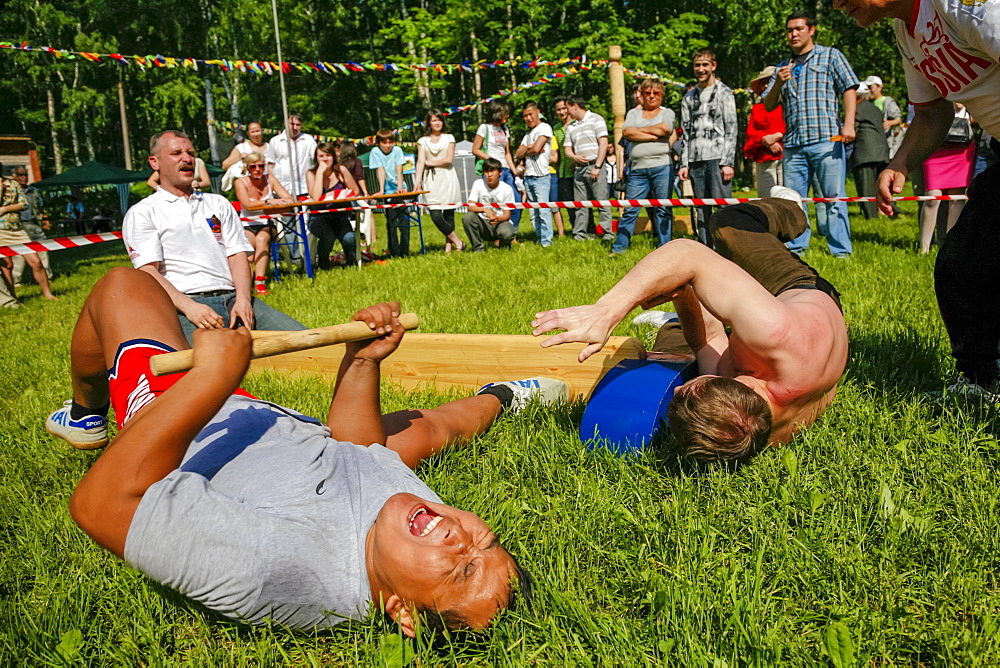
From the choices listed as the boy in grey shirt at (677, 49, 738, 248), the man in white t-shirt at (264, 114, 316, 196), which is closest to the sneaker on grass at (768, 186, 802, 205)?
the boy in grey shirt at (677, 49, 738, 248)

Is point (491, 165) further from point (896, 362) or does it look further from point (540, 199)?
point (896, 362)

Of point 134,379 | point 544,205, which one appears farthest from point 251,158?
point 134,379

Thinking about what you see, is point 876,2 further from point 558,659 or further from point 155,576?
point 155,576

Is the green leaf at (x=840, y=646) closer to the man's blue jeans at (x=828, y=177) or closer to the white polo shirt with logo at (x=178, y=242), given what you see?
the white polo shirt with logo at (x=178, y=242)

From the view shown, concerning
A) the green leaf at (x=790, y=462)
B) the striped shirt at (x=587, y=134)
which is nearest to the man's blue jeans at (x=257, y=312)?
the green leaf at (x=790, y=462)

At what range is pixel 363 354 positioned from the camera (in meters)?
2.80

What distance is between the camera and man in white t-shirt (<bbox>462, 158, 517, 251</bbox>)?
36.2 feet

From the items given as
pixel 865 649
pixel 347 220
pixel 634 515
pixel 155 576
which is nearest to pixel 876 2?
pixel 634 515

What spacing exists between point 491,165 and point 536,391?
26.7ft

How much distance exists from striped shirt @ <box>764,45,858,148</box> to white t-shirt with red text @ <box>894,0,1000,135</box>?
452 cm

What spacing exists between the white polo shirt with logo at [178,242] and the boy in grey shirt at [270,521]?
236 centimetres

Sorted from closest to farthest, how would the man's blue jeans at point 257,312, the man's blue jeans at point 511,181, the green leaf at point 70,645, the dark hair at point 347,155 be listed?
the green leaf at point 70,645 → the man's blue jeans at point 257,312 → the dark hair at point 347,155 → the man's blue jeans at point 511,181

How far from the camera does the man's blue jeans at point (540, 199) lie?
10359 mm

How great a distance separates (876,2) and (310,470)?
2.60 meters
